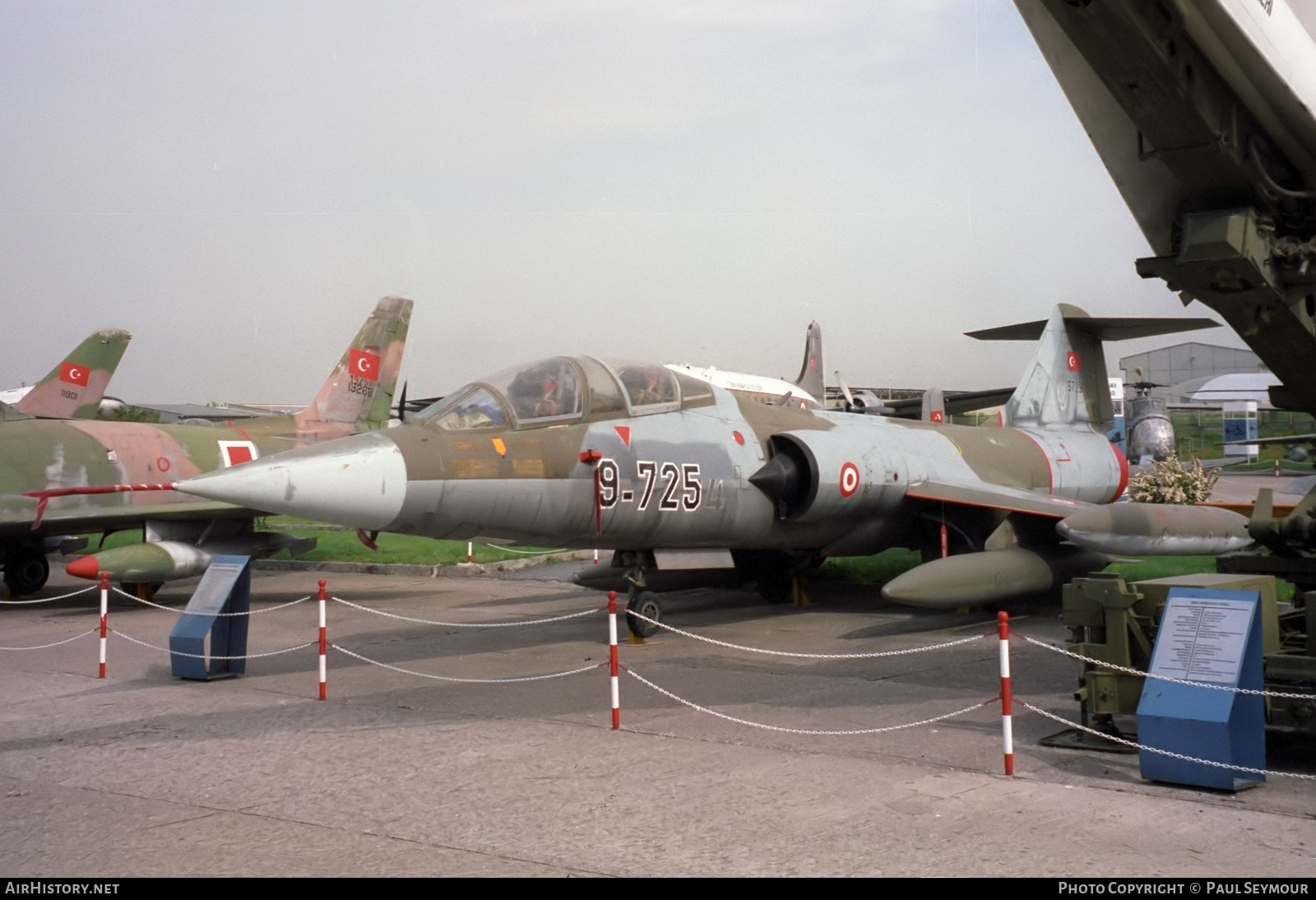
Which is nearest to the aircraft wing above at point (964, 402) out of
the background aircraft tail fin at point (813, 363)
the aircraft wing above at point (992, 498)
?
the background aircraft tail fin at point (813, 363)

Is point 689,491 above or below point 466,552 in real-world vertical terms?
above

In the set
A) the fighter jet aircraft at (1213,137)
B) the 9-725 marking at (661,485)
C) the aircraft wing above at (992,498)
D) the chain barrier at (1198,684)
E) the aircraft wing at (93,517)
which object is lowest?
the chain barrier at (1198,684)

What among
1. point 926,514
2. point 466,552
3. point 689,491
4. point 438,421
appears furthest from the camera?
point 466,552

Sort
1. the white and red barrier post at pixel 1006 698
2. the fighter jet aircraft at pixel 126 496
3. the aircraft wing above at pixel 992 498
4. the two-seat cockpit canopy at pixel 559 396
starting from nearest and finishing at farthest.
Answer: the white and red barrier post at pixel 1006 698 < the two-seat cockpit canopy at pixel 559 396 < the aircraft wing above at pixel 992 498 < the fighter jet aircraft at pixel 126 496

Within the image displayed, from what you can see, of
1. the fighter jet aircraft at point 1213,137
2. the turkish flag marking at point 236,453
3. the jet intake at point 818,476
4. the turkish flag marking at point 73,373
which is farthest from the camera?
the turkish flag marking at point 73,373

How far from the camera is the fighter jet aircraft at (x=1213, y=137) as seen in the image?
4.84m

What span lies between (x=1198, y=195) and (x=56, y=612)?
1381 centimetres

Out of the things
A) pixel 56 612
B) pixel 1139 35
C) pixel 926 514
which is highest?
pixel 1139 35

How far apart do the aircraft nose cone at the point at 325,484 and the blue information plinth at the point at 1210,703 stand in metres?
5.08

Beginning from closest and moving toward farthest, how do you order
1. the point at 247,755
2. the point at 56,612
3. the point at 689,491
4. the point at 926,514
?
the point at 247,755, the point at 689,491, the point at 926,514, the point at 56,612

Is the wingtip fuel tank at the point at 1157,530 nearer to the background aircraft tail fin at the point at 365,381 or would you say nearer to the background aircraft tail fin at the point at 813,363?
the background aircraft tail fin at the point at 365,381

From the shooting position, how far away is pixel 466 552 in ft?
63.2
